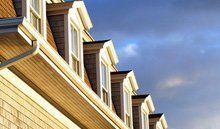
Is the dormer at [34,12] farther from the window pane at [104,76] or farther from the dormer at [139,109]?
the dormer at [139,109]

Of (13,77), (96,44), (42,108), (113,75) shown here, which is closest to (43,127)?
(42,108)

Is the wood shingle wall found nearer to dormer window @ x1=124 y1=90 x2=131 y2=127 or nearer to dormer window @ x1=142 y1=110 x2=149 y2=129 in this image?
dormer window @ x1=124 y1=90 x2=131 y2=127

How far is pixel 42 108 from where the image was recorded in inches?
694

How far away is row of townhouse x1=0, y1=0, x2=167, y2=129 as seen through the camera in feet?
49.1

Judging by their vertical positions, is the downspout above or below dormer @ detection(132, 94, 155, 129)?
→ below

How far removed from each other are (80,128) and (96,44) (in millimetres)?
2980

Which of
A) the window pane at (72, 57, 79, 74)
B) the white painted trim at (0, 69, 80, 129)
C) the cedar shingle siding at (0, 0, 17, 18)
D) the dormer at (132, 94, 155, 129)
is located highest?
the dormer at (132, 94, 155, 129)

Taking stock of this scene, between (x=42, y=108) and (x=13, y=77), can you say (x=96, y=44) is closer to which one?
(x=42, y=108)

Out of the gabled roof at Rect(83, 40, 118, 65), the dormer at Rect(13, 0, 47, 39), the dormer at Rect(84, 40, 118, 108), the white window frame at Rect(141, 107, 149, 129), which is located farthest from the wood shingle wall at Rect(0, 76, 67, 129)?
the white window frame at Rect(141, 107, 149, 129)

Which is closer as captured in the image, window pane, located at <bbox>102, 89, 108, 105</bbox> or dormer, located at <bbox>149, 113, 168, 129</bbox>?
window pane, located at <bbox>102, 89, 108, 105</bbox>

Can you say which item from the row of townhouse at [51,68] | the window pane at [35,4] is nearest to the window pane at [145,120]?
the row of townhouse at [51,68]

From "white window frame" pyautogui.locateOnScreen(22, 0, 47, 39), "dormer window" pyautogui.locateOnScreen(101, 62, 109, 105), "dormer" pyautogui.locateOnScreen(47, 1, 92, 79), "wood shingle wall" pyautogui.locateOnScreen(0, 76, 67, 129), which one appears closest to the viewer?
"wood shingle wall" pyautogui.locateOnScreen(0, 76, 67, 129)

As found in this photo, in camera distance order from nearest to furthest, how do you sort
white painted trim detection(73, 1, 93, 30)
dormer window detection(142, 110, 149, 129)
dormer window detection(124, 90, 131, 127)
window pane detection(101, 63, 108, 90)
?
white painted trim detection(73, 1, 93, 30), window pane detection(101, 63, 108, 90), dormer window detection(124, 90, 131, 127), dormer window detection(142, 110, 149, 129)

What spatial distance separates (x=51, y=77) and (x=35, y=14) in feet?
5.46
